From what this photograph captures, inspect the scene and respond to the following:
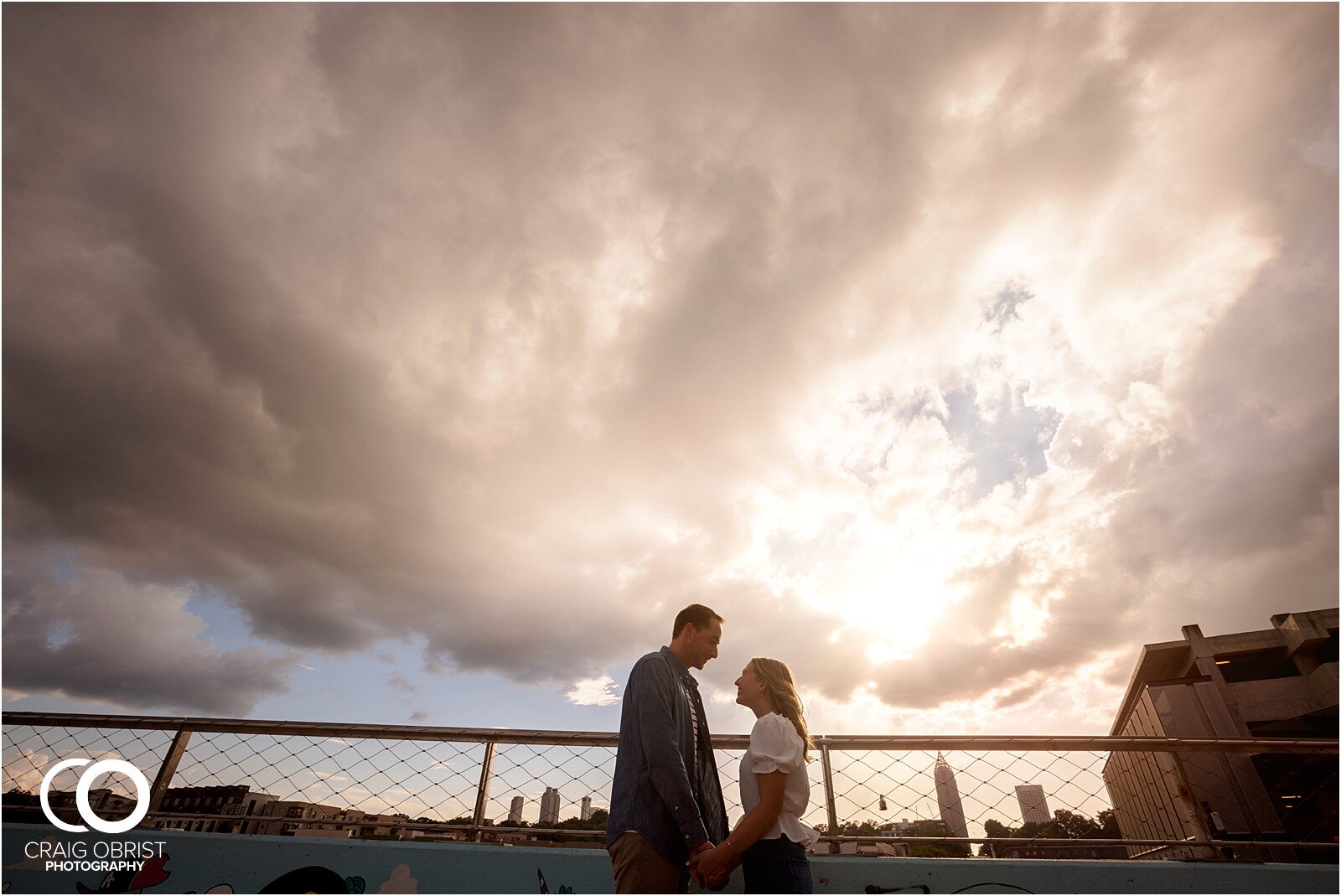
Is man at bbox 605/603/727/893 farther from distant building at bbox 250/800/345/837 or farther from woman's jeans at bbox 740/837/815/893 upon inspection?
distant building at bbox 250/800/345/837

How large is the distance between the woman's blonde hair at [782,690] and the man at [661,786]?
0.41 m

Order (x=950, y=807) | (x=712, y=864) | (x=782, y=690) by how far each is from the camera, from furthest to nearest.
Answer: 1. (x=950, y=807)
2. (x=782, y=690)
3. (x=712, y=864)

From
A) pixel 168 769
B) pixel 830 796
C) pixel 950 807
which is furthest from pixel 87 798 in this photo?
pixel 950 807

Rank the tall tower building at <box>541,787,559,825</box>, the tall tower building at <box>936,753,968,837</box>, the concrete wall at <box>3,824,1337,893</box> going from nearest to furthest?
the concrete wall at <box>3,824,1337,893</box>
the tall tower building at <box>541,787,559,825</box>
the tall tower building at <box>936,753,968,837</box>

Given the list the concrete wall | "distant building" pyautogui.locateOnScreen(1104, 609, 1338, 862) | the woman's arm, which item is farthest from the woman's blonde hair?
"distant building" pyautogui.locateOnScreen(1104, 609, 1338, 862)

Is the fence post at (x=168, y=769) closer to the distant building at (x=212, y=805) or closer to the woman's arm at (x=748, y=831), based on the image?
the distant building at (x=212, y=805)

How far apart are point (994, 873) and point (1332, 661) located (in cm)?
3391

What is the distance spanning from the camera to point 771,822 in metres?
2.32

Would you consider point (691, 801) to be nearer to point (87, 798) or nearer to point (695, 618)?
point (695, 618)

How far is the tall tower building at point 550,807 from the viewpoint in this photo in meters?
3.60

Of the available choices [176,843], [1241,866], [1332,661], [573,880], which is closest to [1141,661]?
[1332,661]

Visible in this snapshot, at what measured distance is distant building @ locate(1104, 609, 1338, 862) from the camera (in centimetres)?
1967

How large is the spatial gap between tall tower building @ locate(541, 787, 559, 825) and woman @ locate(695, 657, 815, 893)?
168 centimetres

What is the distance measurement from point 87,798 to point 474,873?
10.0 ft
